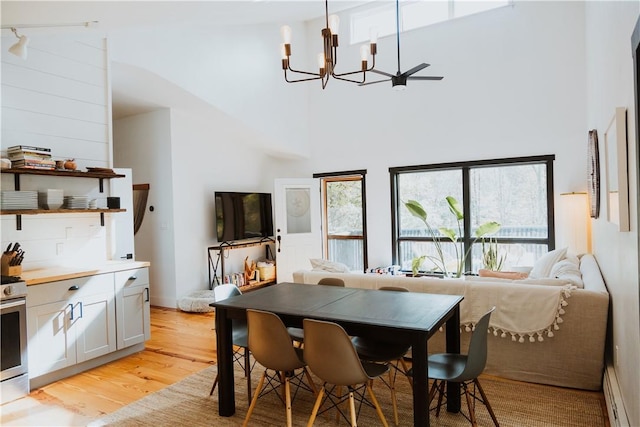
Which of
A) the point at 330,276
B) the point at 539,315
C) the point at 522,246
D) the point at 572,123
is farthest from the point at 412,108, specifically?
the point at 539,315

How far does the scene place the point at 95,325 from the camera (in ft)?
12.3

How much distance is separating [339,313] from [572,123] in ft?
15.8

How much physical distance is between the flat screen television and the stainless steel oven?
328 centimetres

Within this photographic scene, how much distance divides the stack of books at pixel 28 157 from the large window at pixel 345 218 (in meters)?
4.55

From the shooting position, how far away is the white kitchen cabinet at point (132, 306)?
3.98 m

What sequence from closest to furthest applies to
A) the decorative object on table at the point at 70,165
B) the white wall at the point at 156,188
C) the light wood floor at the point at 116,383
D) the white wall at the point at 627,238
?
the white wall at the point at 627,238
the light wood floor at the point at 116,383
the decorative object on table at the point at 70,165
the white wall at the point at 156,188

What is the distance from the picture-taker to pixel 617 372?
100 inches

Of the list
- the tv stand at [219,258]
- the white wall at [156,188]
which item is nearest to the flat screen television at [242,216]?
the tv stand at [219,258]

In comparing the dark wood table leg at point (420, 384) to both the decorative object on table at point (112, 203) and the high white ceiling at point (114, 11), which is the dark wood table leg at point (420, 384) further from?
the decorative object on table at point (112, 203)

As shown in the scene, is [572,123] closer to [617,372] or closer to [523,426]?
[617,372]

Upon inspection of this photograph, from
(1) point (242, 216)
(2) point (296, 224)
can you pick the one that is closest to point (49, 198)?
(1) point (242, 216)

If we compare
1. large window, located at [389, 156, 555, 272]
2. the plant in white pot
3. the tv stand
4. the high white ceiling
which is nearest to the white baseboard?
the plant in white pot

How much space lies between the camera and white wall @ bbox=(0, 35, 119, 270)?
12.3 feet

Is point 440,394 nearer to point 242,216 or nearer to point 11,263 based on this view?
point 11,263
